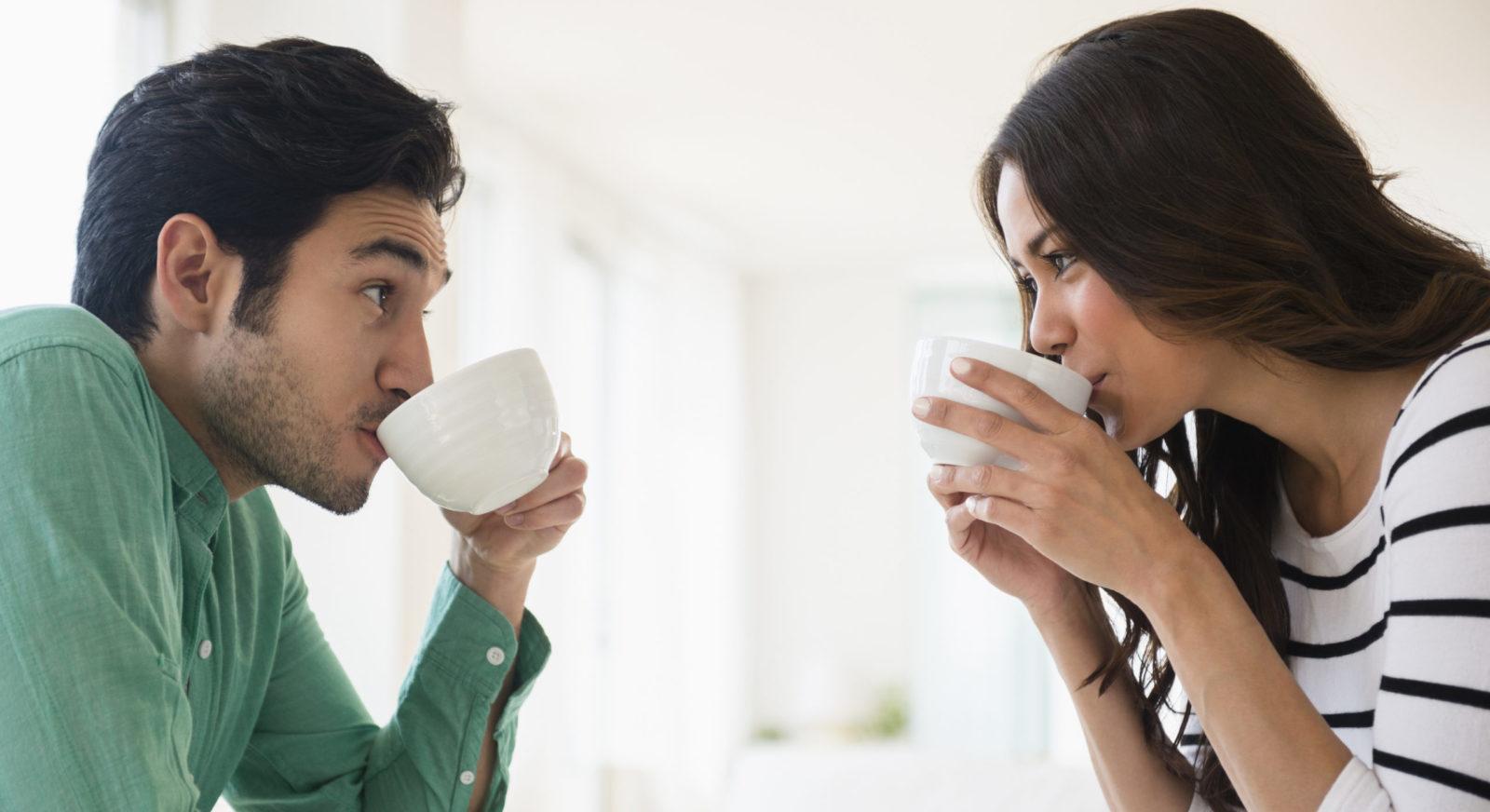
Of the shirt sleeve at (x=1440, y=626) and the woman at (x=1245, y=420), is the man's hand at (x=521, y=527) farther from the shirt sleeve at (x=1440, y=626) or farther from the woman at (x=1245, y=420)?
the shirt sleeve at (x=1440, y=626)

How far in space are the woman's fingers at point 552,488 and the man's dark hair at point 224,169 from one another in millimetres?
294

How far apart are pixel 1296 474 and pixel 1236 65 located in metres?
0.44

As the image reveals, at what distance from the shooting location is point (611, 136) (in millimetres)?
4645

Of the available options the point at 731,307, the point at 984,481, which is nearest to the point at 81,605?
the point at 984,481

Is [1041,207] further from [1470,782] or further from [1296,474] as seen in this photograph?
[1470,782]

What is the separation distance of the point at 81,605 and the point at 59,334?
0.67 ft

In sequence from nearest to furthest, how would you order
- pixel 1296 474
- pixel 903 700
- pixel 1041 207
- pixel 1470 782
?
pixel 1470 782, pixel 1041 207, pixel 1296 474, pixel 903 700

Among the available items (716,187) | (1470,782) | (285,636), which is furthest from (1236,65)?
(716,187)

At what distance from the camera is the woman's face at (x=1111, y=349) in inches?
42.8

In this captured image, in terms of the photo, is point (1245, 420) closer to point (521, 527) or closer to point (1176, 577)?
point (1176, 577)

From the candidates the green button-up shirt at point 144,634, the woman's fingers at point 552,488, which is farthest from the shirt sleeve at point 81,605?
the woman's fingers at point 552,488

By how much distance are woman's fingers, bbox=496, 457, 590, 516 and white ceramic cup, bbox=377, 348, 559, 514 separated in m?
0.09

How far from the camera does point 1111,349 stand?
109cm

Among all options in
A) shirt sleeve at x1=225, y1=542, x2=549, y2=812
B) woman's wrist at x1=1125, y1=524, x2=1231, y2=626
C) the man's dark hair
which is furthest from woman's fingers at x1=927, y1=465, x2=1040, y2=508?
the man's dark hair
